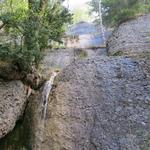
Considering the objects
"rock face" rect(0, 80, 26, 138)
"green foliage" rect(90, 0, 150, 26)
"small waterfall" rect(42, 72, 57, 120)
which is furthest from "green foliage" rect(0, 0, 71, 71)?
"green foliage" rect(90, 0, 150, 26)

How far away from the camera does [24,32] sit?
8.87 m

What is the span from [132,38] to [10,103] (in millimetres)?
7803

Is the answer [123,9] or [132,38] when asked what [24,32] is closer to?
[132,38]

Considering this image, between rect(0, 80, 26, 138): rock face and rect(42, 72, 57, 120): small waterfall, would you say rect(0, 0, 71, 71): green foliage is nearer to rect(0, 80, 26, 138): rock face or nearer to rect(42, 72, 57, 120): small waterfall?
rect(0, 80, 26, 138): rock face

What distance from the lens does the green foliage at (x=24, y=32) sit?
866 centimetres

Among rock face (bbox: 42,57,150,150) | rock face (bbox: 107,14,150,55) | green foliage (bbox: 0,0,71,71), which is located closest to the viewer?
rock face (bbox: 42,57,150,150)

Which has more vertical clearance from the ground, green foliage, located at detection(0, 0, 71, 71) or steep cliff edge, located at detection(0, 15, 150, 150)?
green foliage, located at detection(0, 0, 71, 71)

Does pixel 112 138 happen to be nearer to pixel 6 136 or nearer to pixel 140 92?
pixel 140 92

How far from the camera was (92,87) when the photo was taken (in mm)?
9688

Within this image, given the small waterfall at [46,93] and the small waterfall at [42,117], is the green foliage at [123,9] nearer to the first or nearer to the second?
the small waterfall at [46,93]

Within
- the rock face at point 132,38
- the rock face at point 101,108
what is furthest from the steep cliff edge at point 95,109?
the rock face at point 132,38

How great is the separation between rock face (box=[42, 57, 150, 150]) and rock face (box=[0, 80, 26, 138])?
2.60ft

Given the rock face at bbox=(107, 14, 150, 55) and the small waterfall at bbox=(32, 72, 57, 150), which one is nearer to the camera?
the small waterfall at bbox=(32, 72, 57, 150)

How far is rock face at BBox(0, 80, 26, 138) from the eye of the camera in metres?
8.36
